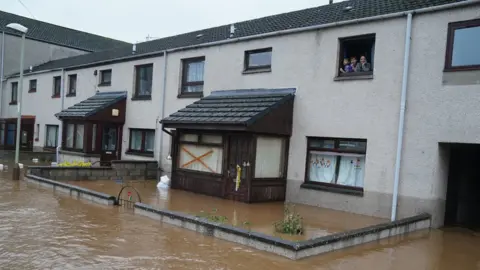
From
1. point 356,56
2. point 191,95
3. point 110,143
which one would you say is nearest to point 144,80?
point 110,143

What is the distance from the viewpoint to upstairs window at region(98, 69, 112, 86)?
21.2 meters

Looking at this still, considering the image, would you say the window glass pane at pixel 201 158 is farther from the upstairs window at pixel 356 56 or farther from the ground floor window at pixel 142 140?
the ground floor window at pixel 142 140


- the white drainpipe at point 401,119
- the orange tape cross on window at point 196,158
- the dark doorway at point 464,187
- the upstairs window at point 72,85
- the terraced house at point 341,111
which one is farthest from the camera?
the upstairs window at point 72,85

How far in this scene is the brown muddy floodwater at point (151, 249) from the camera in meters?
6.42

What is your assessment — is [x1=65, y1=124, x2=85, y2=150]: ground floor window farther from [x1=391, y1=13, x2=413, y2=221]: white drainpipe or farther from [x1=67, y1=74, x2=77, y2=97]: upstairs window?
[x1=391, y1=13, x2=413, y2=221]: white drainpipe

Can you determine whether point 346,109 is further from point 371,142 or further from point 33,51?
point 33,51

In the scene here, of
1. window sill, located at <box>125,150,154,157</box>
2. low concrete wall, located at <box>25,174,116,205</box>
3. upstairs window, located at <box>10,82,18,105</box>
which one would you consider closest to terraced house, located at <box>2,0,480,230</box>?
window sill, located at <box>125,150,154,157</box>

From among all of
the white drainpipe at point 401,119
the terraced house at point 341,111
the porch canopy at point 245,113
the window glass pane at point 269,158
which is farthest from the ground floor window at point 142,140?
the white drainpipe at point 401,119

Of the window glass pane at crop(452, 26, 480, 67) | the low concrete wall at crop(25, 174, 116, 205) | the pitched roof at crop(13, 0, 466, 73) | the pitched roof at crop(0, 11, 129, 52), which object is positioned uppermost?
the pitched roof at crop(0, 11, 129, 52)

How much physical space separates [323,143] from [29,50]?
90.2ft

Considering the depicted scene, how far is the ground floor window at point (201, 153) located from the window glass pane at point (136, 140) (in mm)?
5566

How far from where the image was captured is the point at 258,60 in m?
14.3

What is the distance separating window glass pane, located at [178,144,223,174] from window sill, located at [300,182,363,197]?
2.76m

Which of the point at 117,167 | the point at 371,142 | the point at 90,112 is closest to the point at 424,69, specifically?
the point at 371,142
